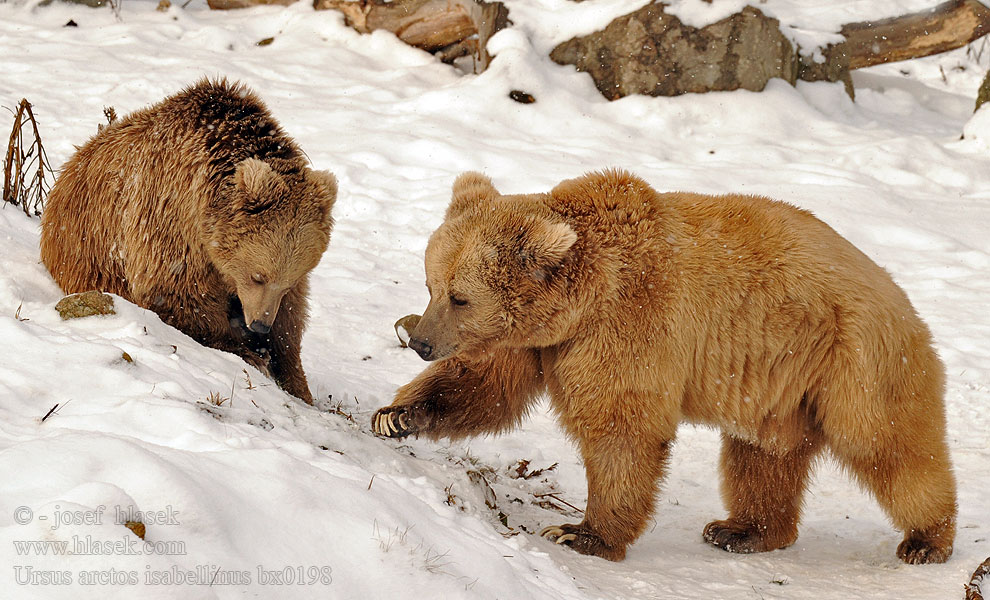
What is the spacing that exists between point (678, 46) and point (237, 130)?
7.40m

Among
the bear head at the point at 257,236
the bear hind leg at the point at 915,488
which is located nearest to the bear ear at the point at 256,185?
the bear head at the point at 257,236

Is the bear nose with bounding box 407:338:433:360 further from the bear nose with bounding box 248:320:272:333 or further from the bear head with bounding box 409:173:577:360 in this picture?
the bear nose with bounding box 248:320:272:333

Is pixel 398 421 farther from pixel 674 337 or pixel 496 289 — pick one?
pixel 674 337

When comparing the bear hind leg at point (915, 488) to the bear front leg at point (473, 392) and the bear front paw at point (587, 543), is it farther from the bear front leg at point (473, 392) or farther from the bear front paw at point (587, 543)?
the bear front leg at point (473, 392)

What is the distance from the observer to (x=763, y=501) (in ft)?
15.7

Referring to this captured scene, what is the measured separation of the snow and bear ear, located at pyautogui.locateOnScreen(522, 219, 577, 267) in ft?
3.47

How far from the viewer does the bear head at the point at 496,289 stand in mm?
4172

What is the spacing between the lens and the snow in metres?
2.55

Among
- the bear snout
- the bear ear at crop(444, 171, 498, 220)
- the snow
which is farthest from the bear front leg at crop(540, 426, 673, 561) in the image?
the bear ear at crop(444, 171, 498, 220)

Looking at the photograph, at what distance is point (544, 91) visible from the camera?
11359mm

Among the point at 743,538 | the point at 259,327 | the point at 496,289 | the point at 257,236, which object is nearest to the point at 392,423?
the point at 496,289

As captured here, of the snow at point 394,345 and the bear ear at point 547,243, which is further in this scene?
the bear ear at point 547,243

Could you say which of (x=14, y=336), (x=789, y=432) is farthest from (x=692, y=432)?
(x=14, y=336)

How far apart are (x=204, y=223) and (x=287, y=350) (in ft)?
2.82
